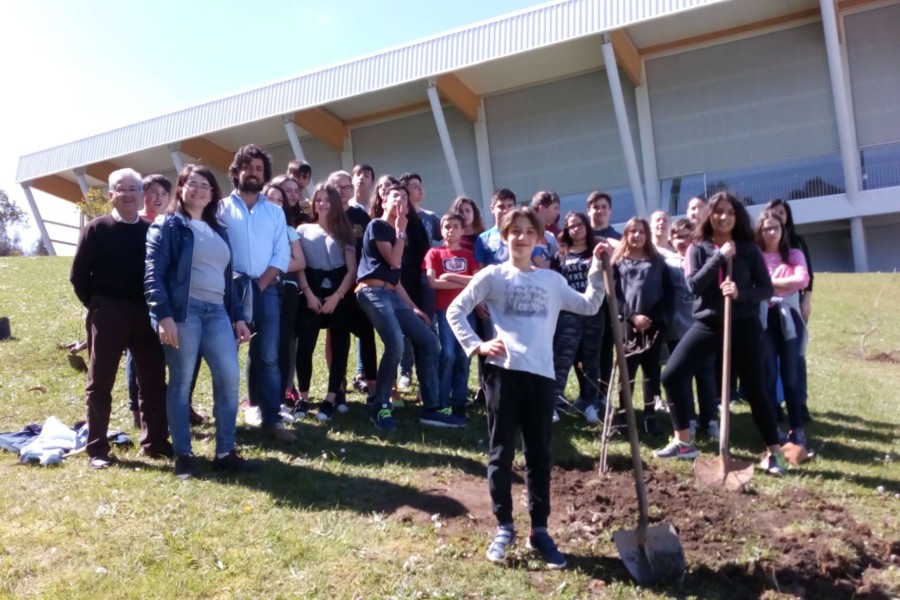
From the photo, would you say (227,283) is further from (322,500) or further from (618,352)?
(618,352)

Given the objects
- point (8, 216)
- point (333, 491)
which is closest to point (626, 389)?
point (333, 491)

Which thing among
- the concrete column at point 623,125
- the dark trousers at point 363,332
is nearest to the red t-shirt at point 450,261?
the dark trousers at point 363,332

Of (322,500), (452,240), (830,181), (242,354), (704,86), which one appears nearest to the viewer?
(322,500)

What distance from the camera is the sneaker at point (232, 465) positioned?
4676 mm

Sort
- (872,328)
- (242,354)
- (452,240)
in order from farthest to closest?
(872,328) → (242,354) → (452,240)

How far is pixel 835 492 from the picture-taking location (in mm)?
4645

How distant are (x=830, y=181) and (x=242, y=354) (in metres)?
19.8

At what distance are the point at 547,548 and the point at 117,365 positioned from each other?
129 inches

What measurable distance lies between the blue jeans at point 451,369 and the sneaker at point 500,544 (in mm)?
2429

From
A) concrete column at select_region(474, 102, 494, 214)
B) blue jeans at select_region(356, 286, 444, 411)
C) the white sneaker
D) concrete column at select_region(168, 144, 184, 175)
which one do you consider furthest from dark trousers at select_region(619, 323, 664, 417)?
concrete column at select_region(168, 144, 184, 175)

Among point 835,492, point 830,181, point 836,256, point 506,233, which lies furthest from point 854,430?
point 836,256

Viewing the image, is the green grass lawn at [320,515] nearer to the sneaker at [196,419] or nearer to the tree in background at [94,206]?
the sneaker at [196,419]

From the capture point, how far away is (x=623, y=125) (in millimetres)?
22844

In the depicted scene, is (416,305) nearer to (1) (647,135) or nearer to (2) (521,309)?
(2) (521,309)
